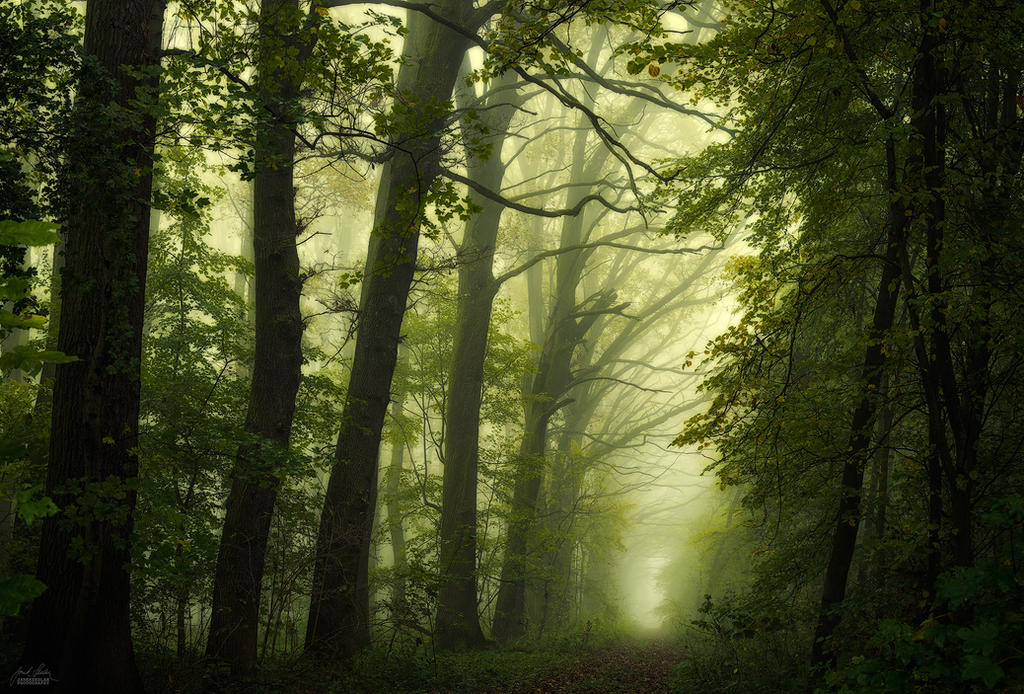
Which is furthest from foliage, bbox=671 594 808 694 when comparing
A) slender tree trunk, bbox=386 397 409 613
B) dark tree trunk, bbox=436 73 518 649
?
slender tree trunk, bbox=386 397 409 613

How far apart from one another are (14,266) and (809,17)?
605 centimetres

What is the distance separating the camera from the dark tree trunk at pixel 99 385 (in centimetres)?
491

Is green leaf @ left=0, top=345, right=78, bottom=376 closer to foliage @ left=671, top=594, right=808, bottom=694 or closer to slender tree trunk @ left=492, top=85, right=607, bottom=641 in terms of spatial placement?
foliage @ left=671, top=594, right=808, bottom=694

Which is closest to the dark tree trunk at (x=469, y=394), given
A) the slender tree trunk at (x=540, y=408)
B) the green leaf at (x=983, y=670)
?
the slender tree trunk at (x=540, y=408)

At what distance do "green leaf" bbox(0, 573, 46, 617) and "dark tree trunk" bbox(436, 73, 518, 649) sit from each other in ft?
34.8

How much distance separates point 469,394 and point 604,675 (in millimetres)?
5288

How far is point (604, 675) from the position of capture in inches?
397

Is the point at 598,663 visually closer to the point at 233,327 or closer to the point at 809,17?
the point at 233,327

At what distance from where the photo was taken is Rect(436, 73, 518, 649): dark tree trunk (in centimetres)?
1220

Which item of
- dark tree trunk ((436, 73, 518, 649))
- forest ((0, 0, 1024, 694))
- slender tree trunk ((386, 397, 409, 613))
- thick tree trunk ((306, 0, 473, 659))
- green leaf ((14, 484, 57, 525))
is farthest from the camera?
slender tree trunk ((386, 397, 409, 613))

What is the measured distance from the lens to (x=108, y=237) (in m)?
5.27

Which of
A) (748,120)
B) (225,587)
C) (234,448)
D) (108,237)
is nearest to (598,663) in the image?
(225,587)

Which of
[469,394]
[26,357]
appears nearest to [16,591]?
[26,357]

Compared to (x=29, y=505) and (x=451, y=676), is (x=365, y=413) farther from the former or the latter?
(x=29, y=505)
